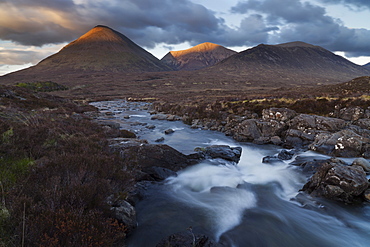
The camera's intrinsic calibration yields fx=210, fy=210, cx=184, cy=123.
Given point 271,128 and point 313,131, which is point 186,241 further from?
point 313,131

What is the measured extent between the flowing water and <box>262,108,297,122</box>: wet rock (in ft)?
28.4

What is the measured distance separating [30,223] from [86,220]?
901mm

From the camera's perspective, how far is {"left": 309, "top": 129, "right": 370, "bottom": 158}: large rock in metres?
13.3

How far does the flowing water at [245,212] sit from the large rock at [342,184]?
365 millimetres

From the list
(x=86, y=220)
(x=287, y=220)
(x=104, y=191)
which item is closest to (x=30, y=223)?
(x=86, y=220)

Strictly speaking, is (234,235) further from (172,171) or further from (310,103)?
(310,103)

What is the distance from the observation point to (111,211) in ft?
17.1

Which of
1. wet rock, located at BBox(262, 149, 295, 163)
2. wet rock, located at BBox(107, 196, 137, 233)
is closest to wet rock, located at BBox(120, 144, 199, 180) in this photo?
wet rock, located at BBox(107, 196, 137, 233)

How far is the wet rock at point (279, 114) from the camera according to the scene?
19.3m

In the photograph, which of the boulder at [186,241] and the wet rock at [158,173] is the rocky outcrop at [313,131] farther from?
the boulder at [186,241]

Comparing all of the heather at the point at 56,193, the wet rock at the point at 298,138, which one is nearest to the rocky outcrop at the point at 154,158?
the heather at the point at 56,193

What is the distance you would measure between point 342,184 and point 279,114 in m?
12.1

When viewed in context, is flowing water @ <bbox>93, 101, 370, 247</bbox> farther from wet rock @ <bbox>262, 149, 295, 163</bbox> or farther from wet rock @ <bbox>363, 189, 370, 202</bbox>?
wet rock @ <bbox>262, 149, 295, 163</bbox>

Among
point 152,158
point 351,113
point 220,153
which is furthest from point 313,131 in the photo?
point 152,158
